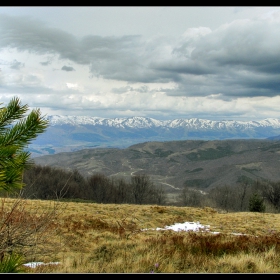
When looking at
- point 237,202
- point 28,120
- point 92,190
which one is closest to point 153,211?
point 28,120

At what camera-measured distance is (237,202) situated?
104 meters

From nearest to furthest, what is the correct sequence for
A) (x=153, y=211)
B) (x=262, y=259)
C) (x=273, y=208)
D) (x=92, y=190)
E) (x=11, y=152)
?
(x=11, y=152) < (x=262, y=259) < (x=153, y=211) < (x=273, y=208) < (x=92, y=190)

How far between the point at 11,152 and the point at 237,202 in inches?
4382

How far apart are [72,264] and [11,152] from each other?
419 centimetres

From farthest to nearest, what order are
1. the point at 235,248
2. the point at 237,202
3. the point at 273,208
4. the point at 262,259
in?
the point at 237,202 < the point at 273,208 < the point at 235,248 < the point at 262,259
